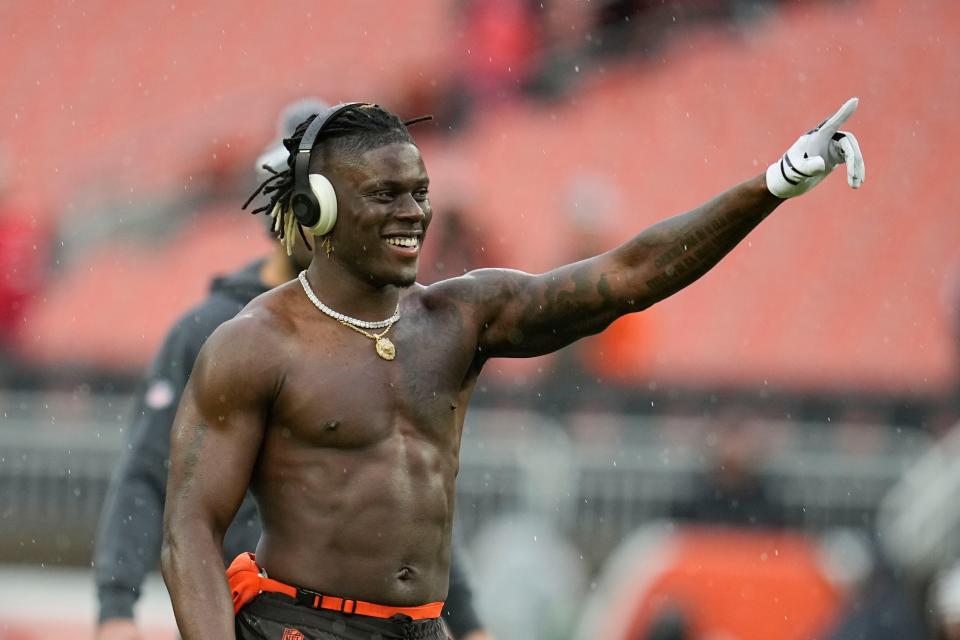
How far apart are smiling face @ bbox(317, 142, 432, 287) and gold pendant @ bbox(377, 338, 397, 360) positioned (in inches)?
6.0

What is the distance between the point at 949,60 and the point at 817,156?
14.1m

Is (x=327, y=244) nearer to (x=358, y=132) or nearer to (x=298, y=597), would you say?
(x=358, y=132)

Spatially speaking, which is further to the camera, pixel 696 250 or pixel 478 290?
pixel 478 290

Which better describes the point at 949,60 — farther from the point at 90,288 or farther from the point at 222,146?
the point at 90,288

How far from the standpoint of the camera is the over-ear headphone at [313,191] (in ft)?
14.0

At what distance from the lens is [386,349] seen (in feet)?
14.2

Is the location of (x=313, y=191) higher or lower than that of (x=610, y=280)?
higher

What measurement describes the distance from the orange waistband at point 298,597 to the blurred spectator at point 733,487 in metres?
6.22

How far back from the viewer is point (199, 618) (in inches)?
159

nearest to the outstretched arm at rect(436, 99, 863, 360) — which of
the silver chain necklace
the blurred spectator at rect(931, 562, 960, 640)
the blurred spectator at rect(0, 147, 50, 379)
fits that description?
the silver chain necklace

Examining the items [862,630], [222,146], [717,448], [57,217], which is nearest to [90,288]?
[57,217]

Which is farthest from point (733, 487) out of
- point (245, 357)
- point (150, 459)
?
point (245, 357)

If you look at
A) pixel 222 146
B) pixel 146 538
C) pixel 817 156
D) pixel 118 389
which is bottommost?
pixel 146 538

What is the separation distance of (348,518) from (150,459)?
5.39 feet
